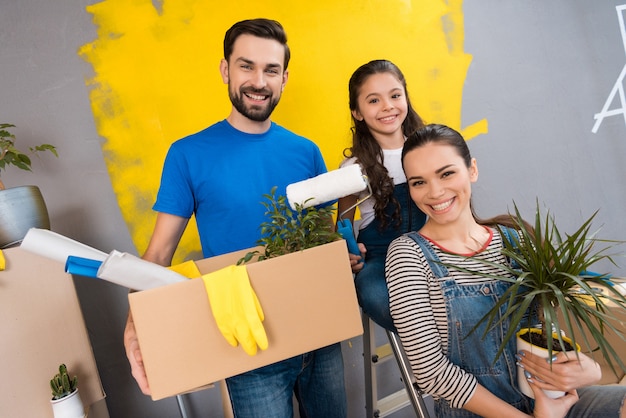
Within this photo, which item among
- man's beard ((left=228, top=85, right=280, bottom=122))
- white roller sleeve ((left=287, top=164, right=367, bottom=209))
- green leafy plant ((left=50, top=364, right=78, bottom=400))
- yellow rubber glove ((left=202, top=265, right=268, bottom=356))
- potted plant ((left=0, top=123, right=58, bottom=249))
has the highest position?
man's beard ((left=228, top=85, right=280, bottom=122))

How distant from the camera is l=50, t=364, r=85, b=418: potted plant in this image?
1.29 meters

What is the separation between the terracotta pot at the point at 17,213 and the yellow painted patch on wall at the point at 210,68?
1.37ft

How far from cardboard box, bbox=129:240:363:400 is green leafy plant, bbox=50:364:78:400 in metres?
0.62

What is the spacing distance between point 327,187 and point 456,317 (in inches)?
17.3

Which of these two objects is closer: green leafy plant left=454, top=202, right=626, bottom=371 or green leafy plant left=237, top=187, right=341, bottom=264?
green leafy plant left=454, top=202, right=626, bottom=371

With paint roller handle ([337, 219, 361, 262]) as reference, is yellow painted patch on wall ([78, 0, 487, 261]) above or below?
above

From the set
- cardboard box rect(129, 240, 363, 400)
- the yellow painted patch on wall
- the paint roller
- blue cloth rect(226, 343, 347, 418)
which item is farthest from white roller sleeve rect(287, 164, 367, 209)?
the yellow painted patch on wall

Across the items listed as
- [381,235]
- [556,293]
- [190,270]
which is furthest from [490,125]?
[190,270]

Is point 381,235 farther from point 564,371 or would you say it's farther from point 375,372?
point 564,371

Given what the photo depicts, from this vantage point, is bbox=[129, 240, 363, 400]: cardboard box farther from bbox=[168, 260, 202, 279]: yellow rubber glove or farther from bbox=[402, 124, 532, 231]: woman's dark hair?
bbox=[402, 124, 532, 231]: woman's dark hair

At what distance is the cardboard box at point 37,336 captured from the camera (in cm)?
130

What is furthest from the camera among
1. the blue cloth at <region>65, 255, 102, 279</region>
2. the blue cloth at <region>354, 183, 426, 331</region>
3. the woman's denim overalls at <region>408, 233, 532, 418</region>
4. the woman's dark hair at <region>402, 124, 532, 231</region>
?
the blue cloth at <region>354, 183, 426, 331</region>

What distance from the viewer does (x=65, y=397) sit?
1.30m

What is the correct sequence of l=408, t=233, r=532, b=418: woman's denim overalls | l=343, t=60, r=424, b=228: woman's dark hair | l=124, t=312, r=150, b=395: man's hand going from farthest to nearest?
l=343, t=60, r=424, b=228: woman's dark hair
l=408, t=233, r=532, b=418: woman's denim overalls
l=124, t=312, r=150, b=395: man's hand
